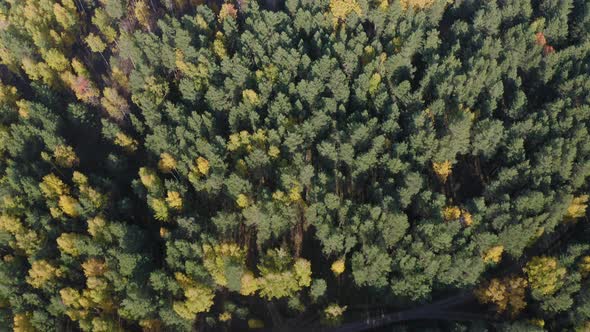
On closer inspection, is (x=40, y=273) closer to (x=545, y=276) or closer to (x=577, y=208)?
(x=545, y=276)

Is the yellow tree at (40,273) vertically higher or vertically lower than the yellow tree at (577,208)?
lower

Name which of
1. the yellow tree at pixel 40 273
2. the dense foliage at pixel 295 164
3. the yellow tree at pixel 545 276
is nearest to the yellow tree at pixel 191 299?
the dense foliage at pixel 295 164

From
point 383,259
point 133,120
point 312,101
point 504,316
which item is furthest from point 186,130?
point 504,316

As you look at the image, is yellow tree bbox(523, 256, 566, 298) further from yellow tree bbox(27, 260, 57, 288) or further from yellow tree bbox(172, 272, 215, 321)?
yellow tree bbox(27, 260, 57, 288)

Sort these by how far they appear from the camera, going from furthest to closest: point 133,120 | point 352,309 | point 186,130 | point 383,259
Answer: point 133,120 → point 186,130 → point 352,309 → point 383,259

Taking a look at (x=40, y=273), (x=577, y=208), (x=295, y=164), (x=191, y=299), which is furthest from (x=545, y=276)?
(x=40, y=273)

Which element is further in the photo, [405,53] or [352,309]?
[405,53]

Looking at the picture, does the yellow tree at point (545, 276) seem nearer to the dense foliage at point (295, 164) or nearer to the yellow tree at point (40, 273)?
the dense foliage at point (295, 164)

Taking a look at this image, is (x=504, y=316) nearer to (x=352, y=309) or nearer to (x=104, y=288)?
(x=352, y=309)
